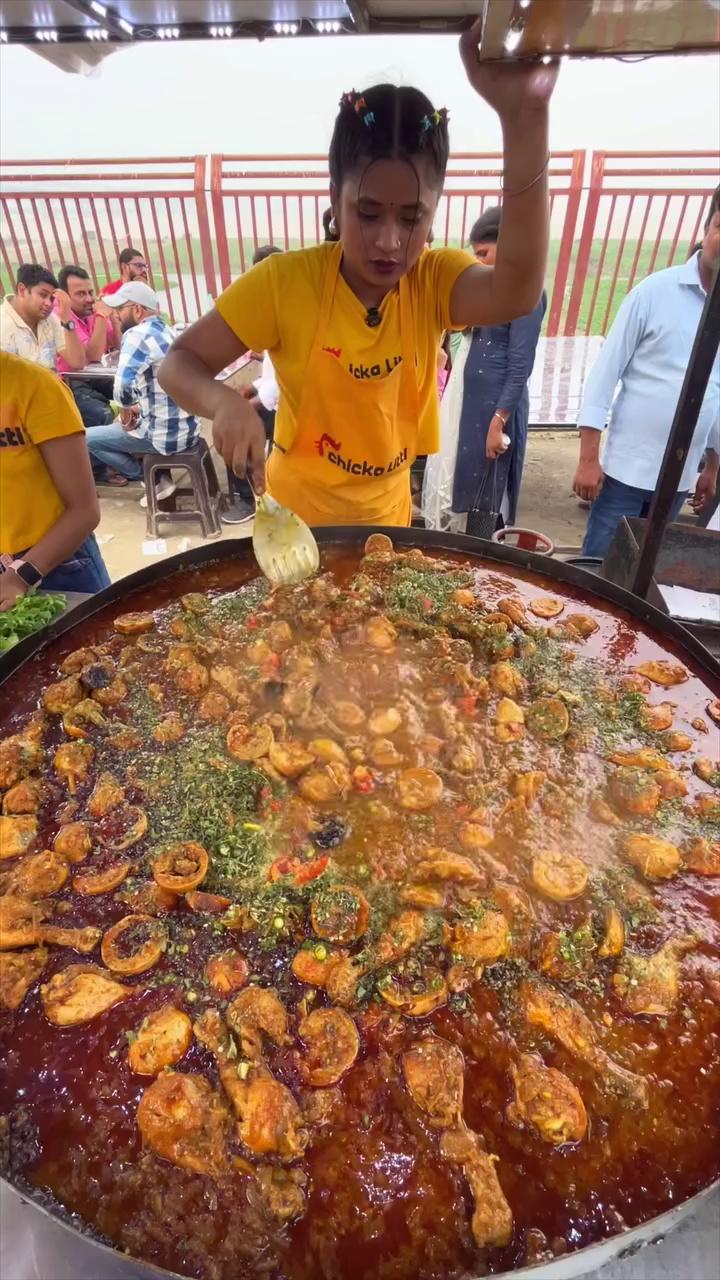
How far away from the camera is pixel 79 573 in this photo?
4027 mm

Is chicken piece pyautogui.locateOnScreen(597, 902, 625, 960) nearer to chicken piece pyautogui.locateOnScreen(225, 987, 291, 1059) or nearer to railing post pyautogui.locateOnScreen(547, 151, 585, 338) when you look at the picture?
chicken piece pyautogui.locateOnScreen(225, 987, 291, 1059)

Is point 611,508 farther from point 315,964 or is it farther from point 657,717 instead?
point 315,964

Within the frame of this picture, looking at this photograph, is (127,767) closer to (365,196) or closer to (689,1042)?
(689,1042)

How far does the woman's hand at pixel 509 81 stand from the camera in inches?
73.3

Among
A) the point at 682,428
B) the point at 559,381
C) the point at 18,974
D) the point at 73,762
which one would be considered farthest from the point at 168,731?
the point at 559,381

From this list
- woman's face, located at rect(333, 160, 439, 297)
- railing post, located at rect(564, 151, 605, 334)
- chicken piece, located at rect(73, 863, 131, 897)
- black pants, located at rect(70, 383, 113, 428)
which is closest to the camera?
chicken piece, located at rect(73, 863, 131, 897)

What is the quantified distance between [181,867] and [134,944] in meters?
0.22

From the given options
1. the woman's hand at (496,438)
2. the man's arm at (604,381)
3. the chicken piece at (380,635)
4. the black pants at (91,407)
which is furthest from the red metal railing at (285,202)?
the chicken piece at (380,635)

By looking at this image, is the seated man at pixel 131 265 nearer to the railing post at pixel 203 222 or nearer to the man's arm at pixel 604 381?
the railing post at pixel 203 222

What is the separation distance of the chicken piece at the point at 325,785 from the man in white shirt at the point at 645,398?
346 cm

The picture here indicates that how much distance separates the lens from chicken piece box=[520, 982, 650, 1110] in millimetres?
1514

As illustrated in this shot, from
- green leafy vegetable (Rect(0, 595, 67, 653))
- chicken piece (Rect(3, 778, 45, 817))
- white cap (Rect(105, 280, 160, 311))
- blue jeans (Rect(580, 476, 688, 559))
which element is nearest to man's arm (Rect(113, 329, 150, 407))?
white cap (Rect(105, 280, 160, 311))

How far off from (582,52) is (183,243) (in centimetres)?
1375

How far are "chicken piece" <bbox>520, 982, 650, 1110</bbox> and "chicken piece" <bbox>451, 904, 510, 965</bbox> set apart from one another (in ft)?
0.34
